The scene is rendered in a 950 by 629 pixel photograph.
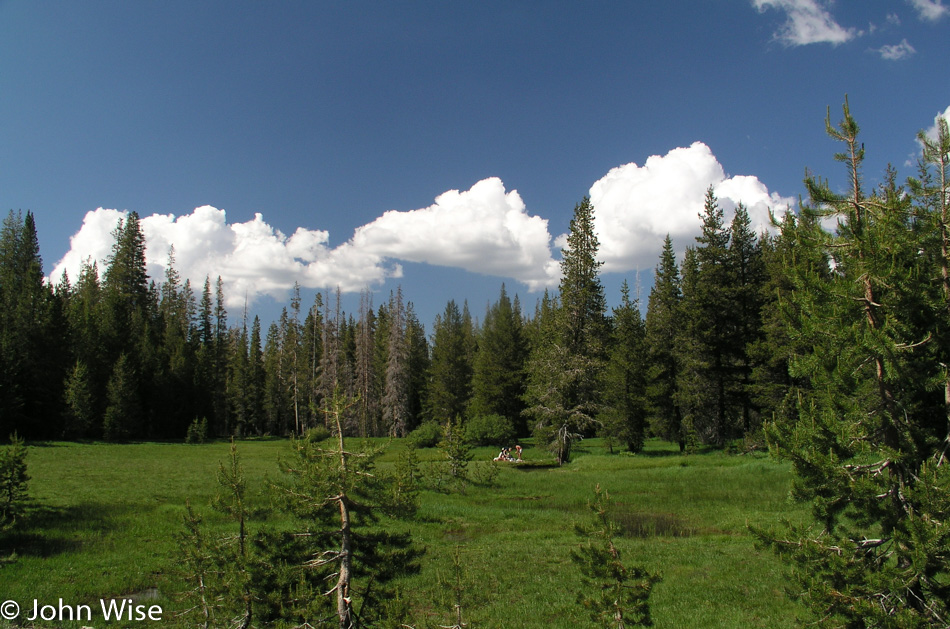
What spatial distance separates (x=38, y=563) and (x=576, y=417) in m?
29.5

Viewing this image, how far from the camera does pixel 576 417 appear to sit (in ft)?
118

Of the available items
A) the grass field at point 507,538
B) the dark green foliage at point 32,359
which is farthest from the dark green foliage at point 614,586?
the dark green foliage at point 32,359

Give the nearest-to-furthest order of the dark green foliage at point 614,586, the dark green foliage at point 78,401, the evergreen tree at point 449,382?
the dark green foliage at point 614,586 → the dark green foliage at point 78,401 → the evergreen tree at point 449,382

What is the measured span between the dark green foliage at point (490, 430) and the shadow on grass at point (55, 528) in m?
31.7

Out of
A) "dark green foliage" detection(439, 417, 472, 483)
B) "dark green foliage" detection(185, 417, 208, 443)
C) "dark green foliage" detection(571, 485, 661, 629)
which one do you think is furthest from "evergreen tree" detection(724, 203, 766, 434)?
"dark green foliage" detection(185, 417, 208, 443)

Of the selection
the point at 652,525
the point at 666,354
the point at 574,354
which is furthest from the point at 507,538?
the point at 666,354

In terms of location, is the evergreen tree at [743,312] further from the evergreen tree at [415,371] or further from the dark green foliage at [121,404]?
the dark green foliage at [121,404]

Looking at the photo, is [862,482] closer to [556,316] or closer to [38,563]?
[38,563]

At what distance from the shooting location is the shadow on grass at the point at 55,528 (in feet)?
46.9

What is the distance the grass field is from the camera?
11227 mm

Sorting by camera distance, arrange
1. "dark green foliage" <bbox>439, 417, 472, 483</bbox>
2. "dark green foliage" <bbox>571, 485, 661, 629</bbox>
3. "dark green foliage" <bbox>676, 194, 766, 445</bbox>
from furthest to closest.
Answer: "dark green foliage" <bbox>676, 194, 766, 445</bbox> < "dark green foliage" <bbox>439, 417, 472, 483</bbox> < "dark green foliage" <bbox>571, 485, 661, 629</bbox>

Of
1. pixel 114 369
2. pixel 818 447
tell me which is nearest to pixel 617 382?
pixel 818 447

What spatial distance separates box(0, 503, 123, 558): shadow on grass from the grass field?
55 mm

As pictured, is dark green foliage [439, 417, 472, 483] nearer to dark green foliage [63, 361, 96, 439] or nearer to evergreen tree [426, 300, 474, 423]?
evergreen tree [426, 300, 474, 423]
